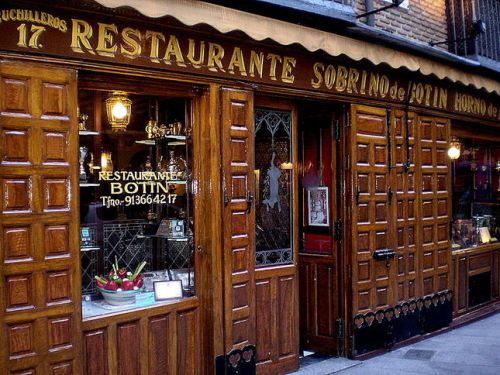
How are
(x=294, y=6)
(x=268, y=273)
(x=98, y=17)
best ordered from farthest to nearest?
1. (x=268, y=273)
2. (x=294, y=6)
3. (x=98, y=17)

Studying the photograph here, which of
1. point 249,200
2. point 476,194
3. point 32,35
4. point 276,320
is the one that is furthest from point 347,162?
point 476,194

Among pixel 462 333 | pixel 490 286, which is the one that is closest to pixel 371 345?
pixel 462 333

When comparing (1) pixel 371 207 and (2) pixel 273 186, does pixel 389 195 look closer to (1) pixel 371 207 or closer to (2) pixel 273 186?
(1) pixel 371 207

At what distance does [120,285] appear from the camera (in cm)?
551

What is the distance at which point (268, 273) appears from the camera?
21.3 feet

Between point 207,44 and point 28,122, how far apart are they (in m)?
1.96

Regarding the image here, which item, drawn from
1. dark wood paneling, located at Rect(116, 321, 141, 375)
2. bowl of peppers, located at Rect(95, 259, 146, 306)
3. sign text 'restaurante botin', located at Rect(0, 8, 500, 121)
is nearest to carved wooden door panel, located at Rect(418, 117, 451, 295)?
sign text 'restaurante botin', located at Rect(0, 8, 500, 121)

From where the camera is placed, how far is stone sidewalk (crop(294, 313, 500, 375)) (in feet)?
22.6

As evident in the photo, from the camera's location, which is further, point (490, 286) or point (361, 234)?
point (490, 286)

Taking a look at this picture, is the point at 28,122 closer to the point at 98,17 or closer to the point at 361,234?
the point at 98,17

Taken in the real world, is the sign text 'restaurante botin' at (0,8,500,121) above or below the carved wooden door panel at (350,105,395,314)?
above

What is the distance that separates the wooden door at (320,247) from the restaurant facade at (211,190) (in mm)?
23

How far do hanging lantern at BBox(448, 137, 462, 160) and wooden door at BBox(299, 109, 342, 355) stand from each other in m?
2.83

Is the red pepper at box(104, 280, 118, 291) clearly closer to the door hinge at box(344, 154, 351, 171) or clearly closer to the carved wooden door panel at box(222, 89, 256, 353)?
the carved wooden door panel at box(222, 89, 256, 353)
